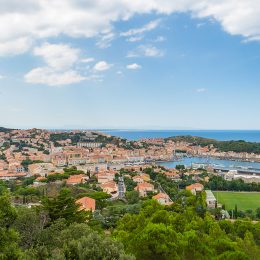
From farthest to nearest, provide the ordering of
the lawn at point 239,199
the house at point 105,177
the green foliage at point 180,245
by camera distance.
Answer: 1. the house at point 105,177
2. the lawn at point 239,199
3. the green foliage at point 180,245

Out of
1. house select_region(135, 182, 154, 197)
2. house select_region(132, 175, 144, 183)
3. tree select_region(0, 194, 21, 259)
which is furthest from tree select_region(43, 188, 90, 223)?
house select_region(132, 175, 144, 183)

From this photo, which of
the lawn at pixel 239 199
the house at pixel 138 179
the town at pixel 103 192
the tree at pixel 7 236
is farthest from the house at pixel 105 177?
the tree at pixel 7 236

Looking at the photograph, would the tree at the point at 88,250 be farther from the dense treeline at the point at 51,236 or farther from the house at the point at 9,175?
the house at the point at 9,175

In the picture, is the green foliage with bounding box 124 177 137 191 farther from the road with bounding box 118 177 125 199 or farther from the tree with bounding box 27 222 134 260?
the tree with bounding box 27 222 134 260

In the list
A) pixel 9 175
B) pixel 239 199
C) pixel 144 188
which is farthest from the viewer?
pixel 9 175

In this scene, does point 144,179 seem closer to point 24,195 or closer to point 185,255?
point 24,195

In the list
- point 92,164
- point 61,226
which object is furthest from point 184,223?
point 92,164

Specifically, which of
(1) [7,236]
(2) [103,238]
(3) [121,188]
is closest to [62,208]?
(2) [103,238]

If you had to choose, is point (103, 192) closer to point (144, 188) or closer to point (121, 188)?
point (144, 188)
